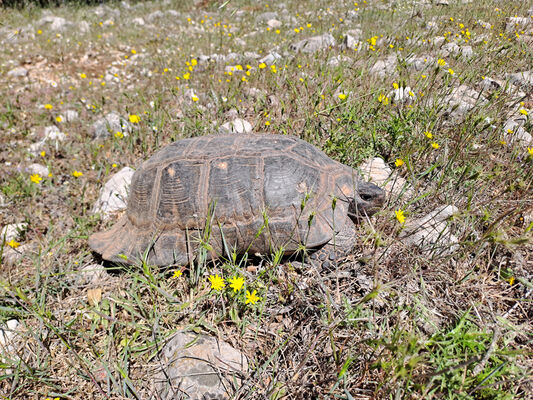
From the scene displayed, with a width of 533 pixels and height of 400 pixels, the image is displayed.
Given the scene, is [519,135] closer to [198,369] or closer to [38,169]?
[198,369]

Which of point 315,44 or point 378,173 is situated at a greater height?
point 315,44

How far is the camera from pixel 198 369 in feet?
6.73

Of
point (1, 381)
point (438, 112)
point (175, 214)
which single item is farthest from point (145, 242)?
point (438, 112)

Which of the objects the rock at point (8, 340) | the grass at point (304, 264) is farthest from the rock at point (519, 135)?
the rock at point (8, 340)

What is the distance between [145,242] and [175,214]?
1.32 ft

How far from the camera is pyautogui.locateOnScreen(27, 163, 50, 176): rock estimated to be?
13.5ft

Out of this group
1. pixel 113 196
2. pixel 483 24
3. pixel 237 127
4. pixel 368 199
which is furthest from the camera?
pixel 483 24

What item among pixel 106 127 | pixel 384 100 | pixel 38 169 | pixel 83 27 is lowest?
pixel 38 169

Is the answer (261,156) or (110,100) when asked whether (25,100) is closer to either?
(110,100)

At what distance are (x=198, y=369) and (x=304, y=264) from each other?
3.91 ft

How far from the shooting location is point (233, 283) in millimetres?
2227

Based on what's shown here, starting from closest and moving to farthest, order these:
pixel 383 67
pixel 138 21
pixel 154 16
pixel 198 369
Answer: pixel 198 369 < pixel 383 67 < pixel 138 21 < pixel 154 16

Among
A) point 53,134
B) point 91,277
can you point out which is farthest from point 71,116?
point 91,277

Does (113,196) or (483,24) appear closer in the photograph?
(113,196)
